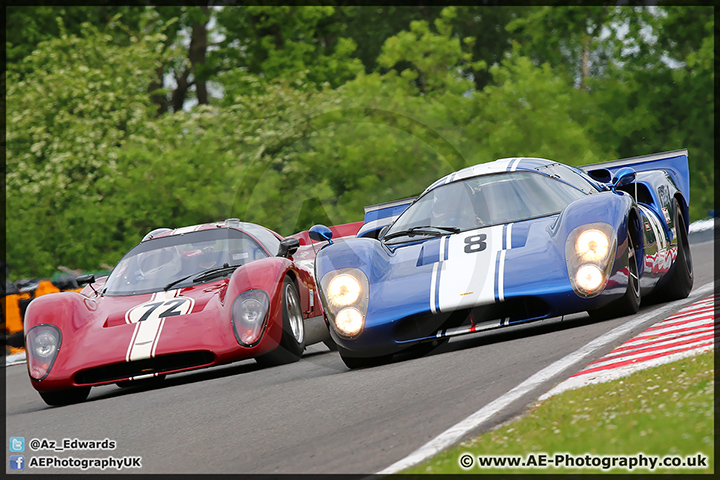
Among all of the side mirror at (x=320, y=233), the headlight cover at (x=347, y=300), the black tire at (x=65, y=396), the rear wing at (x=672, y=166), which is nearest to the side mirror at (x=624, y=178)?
the rear wing at (x=672, y=166)

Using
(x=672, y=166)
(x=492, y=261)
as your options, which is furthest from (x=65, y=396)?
(x=672, y=166)

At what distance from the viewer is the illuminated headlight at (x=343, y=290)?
6.19 m

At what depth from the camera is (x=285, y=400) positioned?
5680 mm

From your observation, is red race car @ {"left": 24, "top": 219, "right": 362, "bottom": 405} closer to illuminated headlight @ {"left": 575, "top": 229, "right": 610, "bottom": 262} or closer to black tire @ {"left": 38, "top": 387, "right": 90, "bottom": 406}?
black tire @ {"left": 38, "top": 387, "right": 90, "bottom": 406}

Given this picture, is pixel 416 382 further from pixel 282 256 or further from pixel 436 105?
pixel 436 105

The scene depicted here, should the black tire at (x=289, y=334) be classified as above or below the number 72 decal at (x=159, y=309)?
below

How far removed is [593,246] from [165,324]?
10.5ft

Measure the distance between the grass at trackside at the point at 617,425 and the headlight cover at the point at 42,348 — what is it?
169 inches

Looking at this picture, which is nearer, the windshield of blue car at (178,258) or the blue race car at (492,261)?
the blue race car at (492,261)

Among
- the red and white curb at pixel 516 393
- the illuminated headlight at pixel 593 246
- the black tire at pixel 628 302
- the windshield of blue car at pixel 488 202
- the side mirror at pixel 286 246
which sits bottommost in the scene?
the red and white curb at pixel 516 393

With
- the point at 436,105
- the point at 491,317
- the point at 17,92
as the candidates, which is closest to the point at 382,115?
the point at 436,105

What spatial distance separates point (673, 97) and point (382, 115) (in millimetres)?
10001

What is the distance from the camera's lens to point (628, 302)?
6.15 m

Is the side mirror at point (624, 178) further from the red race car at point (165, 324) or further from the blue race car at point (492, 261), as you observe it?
the red race car at point (165, 324)
